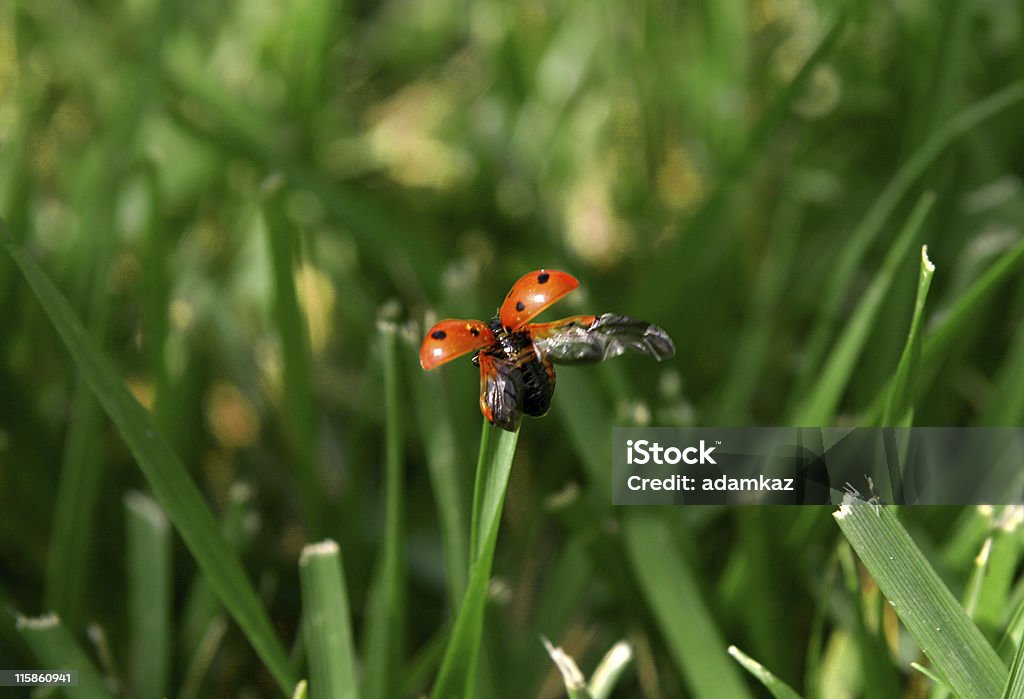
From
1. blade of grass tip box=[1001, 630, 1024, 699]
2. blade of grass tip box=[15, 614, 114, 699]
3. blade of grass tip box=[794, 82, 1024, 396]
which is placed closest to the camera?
blade of grass tip box=[1001, 630, 1024, 699]

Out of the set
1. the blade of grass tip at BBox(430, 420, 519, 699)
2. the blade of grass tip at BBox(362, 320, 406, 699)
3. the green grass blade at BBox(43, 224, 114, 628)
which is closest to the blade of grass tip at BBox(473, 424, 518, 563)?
the blade of grass tip at BBox(430, 420, 519, 699)

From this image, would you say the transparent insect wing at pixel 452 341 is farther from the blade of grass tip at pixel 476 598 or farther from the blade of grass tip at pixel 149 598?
the blade of grass tip at pixel 149 598

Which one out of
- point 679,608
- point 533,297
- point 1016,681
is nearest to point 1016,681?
point 1016,681

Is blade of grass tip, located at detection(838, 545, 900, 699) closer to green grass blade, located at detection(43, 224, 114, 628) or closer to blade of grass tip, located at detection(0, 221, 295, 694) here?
blade of grass tip, located at detection(0, 221, 295, 694)

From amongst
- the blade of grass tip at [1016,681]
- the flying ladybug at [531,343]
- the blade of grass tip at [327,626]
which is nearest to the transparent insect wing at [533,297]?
the flying ladybug at [531,343]

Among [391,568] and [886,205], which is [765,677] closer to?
[391,568]
